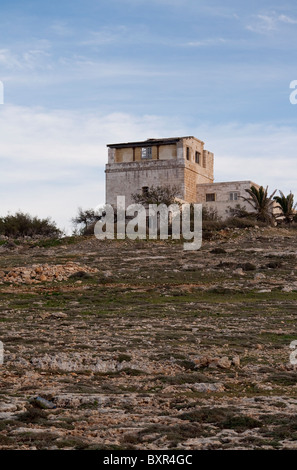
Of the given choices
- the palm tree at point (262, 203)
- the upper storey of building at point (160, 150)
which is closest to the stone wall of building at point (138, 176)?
the upper storey of building at point (160, 150)

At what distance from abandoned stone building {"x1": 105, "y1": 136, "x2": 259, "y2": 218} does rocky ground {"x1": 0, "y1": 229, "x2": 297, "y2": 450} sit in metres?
27.4

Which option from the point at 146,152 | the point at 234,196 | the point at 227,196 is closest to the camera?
the point at 234,196

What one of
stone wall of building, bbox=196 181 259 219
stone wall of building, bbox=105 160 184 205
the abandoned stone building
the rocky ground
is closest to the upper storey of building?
the abandoned stone building

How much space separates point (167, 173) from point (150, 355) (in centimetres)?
5118

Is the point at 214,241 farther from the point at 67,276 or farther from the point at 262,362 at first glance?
the point at 262,362

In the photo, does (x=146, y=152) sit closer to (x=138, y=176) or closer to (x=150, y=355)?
(x=138, y=176)

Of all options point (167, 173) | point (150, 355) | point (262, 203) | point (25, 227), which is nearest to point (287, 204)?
point (262, 203)

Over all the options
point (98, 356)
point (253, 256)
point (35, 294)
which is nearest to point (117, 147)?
point (253, 256)

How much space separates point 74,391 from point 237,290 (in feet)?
58.4

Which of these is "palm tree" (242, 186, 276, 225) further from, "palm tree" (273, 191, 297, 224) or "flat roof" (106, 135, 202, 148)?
"flat roof" (106, 135, 202, 148)

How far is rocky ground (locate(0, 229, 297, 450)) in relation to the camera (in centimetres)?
1109

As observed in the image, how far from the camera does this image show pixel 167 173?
223ft
